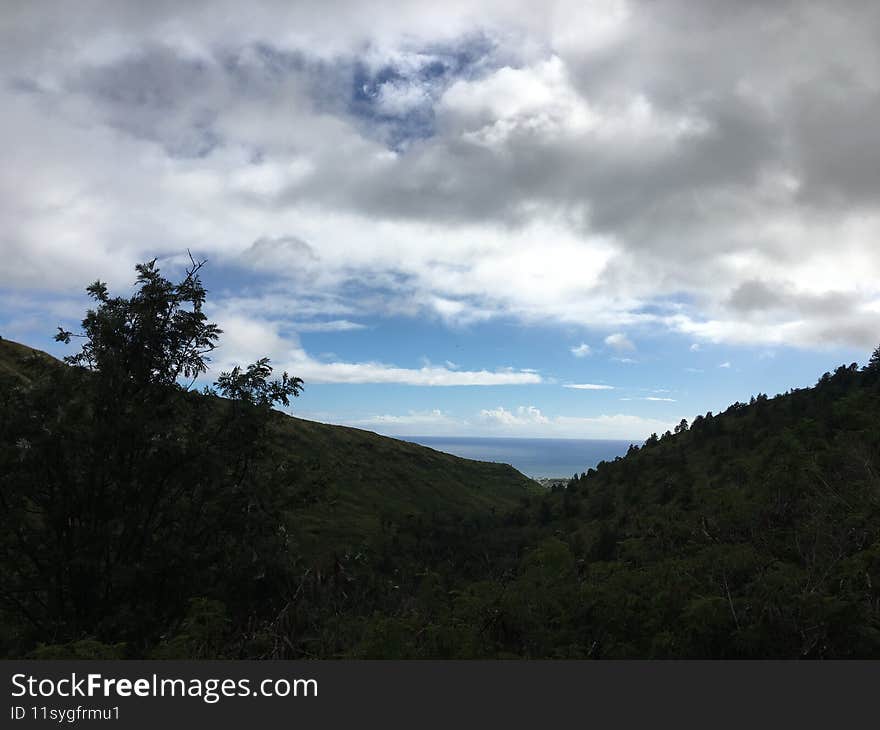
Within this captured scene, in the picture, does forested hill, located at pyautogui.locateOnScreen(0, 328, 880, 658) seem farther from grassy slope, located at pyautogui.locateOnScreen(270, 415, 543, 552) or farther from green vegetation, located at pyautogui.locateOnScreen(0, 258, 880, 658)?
grassy slope, located at pyautogui.locateOnScreen(270, 415, 543, 552)

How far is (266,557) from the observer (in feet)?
42.7

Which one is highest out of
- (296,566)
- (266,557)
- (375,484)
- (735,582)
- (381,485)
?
(735,582)

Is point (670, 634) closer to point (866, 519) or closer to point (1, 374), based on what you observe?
point (866, 519)

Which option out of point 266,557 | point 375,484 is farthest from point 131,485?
point 375,484

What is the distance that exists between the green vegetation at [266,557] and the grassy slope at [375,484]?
2394 inches

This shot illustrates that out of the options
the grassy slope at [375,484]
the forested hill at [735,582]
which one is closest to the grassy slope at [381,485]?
the grassy slope at [375,484]

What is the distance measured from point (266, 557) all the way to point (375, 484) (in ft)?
441

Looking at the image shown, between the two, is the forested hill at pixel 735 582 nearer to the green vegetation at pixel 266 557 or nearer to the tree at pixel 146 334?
the green vegetation at pixel 266 557

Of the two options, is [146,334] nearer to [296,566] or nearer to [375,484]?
[296,566]

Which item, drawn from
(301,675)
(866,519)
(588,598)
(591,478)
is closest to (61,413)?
(301,675)

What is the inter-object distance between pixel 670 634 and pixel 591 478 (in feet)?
281

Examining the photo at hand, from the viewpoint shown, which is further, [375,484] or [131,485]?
[375,484]

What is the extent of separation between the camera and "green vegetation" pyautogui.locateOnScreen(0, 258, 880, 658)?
750 cm

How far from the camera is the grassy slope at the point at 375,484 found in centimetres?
9954
